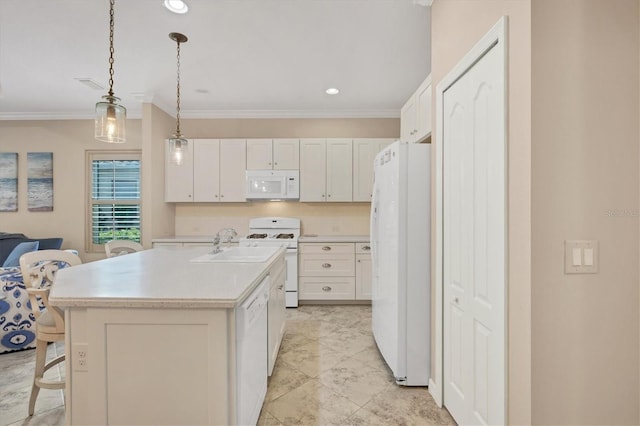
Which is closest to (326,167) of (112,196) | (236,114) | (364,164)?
(364,164)

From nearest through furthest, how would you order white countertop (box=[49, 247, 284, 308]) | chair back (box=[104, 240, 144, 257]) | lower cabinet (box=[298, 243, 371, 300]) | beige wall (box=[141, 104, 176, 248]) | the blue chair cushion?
white countertop (box=[49, 247, 284, 308])
chair back (box=[104, 240, 144, 257])
the blue chair cushion
beige wall (box=[141, 104, 176, 248])
lower cabinet (box=[298, 243, 371, 300])

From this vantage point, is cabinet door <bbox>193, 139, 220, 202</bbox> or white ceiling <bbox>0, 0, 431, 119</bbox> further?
cabinet door <bbox>193, 139, 220, 202</bbox>

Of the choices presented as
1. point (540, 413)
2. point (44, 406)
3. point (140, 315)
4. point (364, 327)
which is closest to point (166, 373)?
point (140, 315)

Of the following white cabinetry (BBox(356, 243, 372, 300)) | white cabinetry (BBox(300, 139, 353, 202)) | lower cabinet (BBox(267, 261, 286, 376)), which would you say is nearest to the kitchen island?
lower cabinet (BBox(267, 261, 286, 376))

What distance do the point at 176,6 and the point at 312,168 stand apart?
2.53m

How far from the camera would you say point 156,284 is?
1532mm

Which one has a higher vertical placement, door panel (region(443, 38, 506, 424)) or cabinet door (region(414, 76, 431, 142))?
cabinet door (region(414, 76, 431, 142))

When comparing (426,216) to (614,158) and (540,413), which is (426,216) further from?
(540,413)

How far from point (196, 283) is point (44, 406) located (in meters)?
1.51

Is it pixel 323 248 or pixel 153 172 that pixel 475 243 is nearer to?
pixel 323 248

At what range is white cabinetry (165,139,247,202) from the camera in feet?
14.7

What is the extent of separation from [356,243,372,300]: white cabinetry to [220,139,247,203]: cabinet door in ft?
5.89

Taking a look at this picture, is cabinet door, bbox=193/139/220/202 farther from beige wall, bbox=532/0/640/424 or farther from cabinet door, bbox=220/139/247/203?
beige wall, bbox=532/0/640/424

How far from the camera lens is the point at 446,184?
193cm
